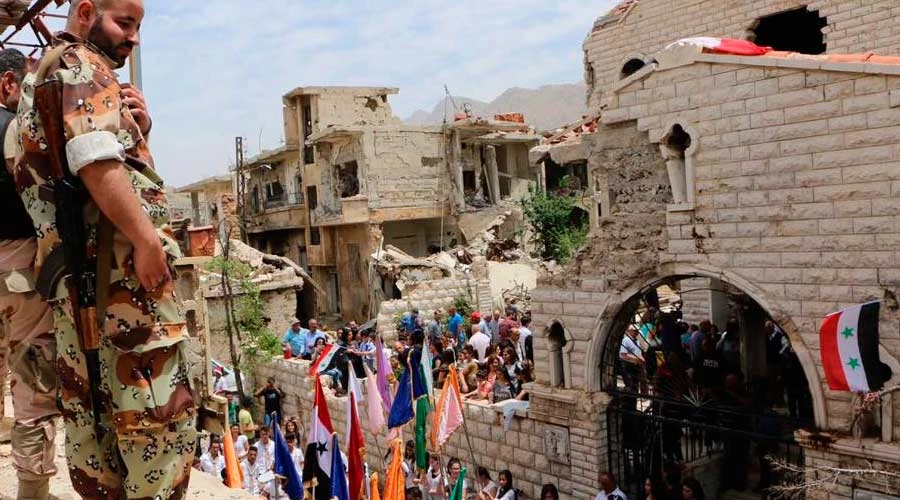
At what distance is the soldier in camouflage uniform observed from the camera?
8.45 ft

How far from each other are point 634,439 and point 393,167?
22.6 meters

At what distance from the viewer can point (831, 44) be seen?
11688 millimetres


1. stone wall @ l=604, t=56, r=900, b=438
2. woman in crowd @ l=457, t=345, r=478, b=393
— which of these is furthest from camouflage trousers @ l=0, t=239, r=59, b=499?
woman in crowd @ l=457, t=345, r=478, b=393

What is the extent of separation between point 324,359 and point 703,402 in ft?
29.2

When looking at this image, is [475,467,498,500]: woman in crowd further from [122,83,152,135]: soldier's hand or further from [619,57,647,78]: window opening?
[122,83,152,135]: soldier's hand

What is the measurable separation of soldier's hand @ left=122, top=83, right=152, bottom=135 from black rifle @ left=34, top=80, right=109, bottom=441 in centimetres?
→ 29

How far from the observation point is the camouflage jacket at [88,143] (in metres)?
2.50

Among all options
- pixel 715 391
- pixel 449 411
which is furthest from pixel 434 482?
pixel 715 391

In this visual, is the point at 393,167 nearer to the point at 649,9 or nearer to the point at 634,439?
the point at 649,9

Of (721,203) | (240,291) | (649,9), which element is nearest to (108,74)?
(721,203)

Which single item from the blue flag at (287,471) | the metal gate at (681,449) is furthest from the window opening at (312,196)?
the metal gate at (681,449)

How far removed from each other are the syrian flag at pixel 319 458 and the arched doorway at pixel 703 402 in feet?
12.8

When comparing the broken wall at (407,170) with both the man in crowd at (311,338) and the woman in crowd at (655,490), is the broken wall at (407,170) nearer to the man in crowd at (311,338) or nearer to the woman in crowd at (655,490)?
the man in crowd at (311,338)

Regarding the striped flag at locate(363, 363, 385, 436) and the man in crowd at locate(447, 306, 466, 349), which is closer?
the striped flag at locate(363, 363, 385, 436)
